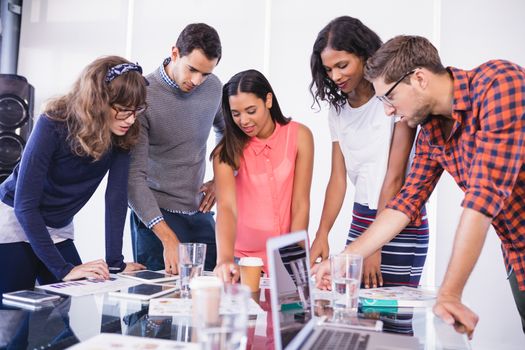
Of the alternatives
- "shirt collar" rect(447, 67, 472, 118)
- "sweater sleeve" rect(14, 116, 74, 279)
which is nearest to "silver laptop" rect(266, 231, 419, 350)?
"shirt collar" rect(447, 67, 472, 118)

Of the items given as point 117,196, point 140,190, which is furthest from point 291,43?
point 117,196

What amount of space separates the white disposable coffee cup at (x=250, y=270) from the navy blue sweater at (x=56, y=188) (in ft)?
1.94

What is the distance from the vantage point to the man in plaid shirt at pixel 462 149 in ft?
3.84

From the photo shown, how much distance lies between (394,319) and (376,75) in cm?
73

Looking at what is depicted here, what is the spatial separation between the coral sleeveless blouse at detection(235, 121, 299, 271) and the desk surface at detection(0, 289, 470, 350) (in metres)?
0.64

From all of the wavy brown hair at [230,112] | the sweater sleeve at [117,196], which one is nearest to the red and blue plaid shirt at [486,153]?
the wavy brown hair at [230,112]

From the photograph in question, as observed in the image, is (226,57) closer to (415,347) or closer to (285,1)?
(285,1)

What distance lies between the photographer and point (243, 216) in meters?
1.97

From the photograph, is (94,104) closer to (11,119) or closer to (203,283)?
(203,283)

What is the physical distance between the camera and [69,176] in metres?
1.76

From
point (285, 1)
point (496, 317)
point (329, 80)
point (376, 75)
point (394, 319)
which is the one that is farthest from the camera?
point (285, 1)

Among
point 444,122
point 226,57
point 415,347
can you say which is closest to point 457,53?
point 226,57

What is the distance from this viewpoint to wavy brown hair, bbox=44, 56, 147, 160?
1.67 m

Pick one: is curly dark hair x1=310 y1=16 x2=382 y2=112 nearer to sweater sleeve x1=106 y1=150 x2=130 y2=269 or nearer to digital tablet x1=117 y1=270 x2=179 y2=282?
sweater sleeve x1=106 y1=150 x2=130 y2=269
